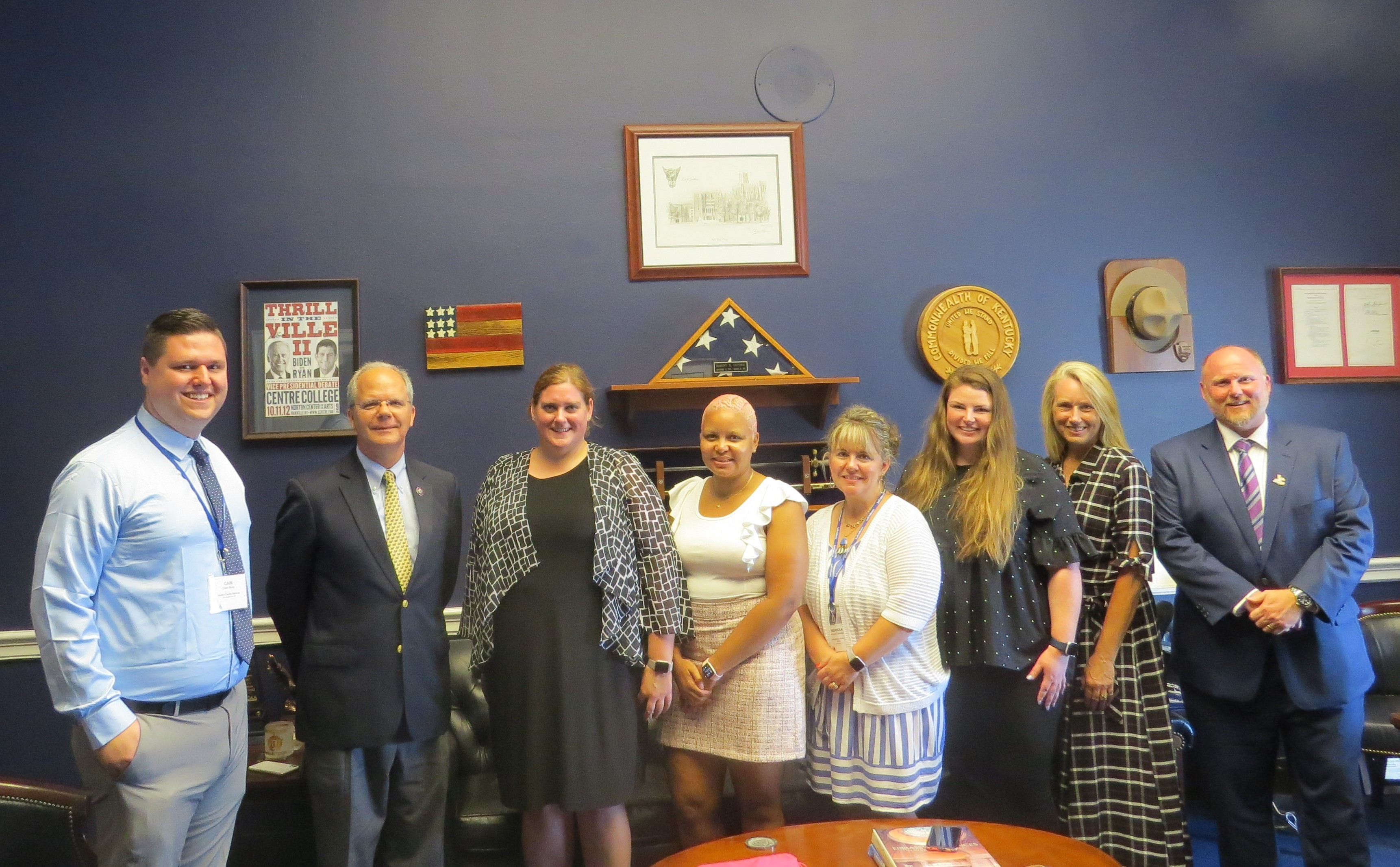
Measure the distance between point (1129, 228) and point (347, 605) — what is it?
3530mm

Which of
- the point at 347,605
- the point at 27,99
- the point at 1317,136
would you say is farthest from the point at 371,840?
the point at 1317,136

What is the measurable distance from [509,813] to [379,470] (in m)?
1.13

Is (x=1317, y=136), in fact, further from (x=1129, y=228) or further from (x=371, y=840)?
(x=371, y=840)

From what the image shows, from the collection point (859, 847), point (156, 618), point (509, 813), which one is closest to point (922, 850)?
point (859, 847)

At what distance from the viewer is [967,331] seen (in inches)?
148

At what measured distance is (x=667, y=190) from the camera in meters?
3.68

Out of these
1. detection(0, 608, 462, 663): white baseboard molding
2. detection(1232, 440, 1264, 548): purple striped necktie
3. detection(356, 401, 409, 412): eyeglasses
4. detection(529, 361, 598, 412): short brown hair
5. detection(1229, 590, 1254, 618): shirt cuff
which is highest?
detection(529, 361, 598, 412): short brown hair

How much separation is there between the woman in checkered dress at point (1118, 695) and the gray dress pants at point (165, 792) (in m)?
2.25

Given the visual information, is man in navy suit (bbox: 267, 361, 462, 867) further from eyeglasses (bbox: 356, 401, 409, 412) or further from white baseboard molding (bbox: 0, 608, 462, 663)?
white baseboard molding (bbox: 0, 608, 462, 663)

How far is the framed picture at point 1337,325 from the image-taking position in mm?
3945

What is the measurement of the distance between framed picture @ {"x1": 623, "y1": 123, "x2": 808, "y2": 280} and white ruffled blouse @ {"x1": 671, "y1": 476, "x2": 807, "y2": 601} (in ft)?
4.80

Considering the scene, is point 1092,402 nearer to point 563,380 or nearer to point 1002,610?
point 1002,610

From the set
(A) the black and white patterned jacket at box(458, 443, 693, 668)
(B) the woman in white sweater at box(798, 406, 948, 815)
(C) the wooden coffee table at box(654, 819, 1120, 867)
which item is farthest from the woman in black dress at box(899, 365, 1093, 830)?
(A) the black and white patterned jacket at box(458, 443, 693, 668)

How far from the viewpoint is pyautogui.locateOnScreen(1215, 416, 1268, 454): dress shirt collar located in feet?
8.59
